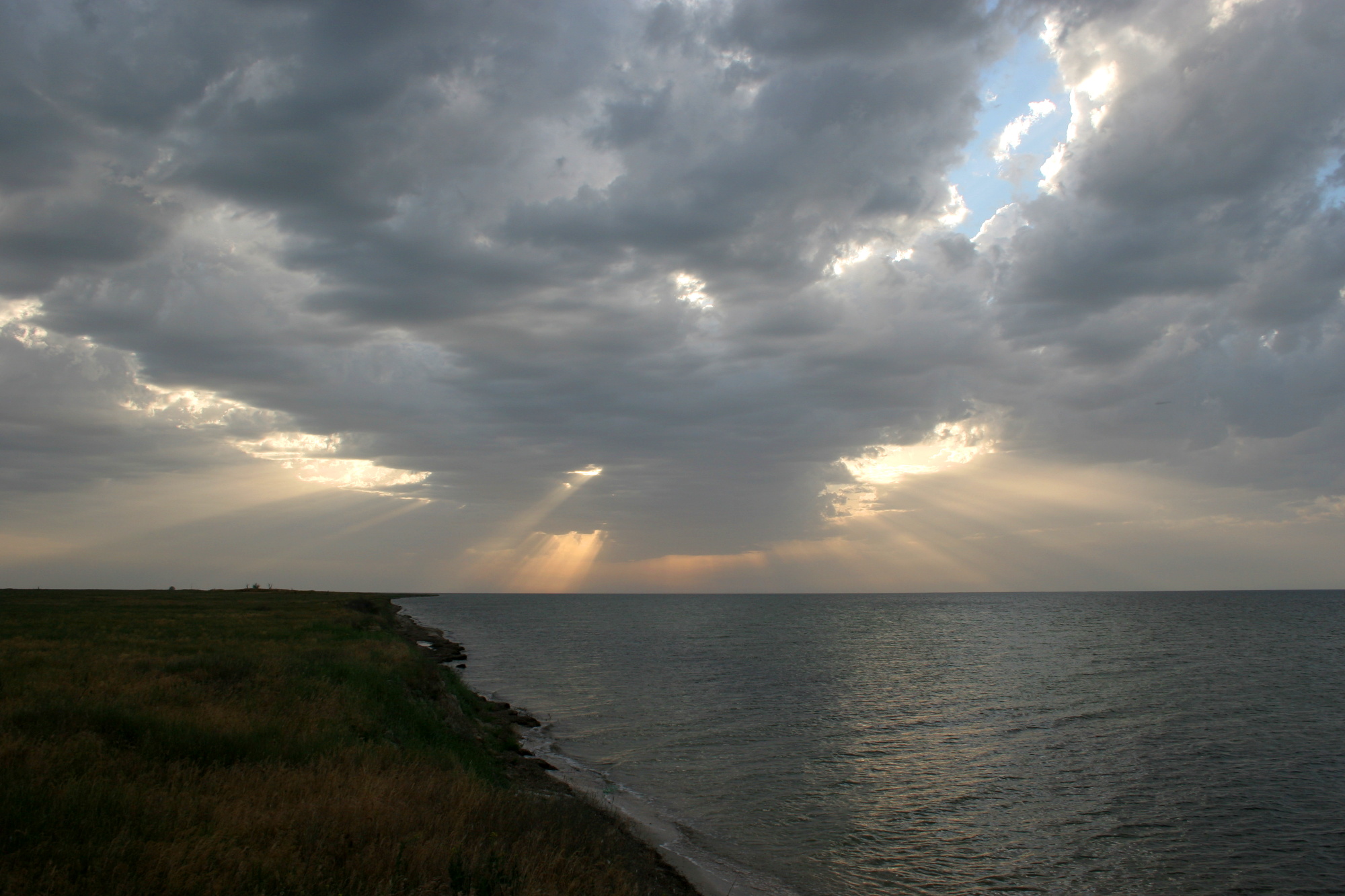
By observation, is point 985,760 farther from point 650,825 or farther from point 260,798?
point 260,798

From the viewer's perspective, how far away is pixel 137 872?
784 cm

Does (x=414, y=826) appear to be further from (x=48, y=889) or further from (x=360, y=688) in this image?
(x=360, y=688)

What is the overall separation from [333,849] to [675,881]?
965cm

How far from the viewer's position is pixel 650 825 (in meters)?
21.0

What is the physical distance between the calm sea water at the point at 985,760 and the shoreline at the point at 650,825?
711mm

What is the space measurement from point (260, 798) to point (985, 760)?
26.6m

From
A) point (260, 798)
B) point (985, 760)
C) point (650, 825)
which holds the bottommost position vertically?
point (985, 760)

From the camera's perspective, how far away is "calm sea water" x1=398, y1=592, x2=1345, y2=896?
60.1ft

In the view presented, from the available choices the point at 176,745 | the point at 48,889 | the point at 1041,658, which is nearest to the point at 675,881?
the point at 176,745

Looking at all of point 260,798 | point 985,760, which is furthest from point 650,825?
point 985,760

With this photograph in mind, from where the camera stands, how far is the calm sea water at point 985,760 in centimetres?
1833

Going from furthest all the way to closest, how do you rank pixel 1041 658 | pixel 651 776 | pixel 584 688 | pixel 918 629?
pixel 918 629 < pixel 1041 658 < pixel 584 688 < pixel 651 776

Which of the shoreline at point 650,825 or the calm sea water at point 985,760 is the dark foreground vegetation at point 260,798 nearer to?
the shoreline at point 650,825

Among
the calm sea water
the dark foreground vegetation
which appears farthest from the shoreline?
the dark foreground vegetation
